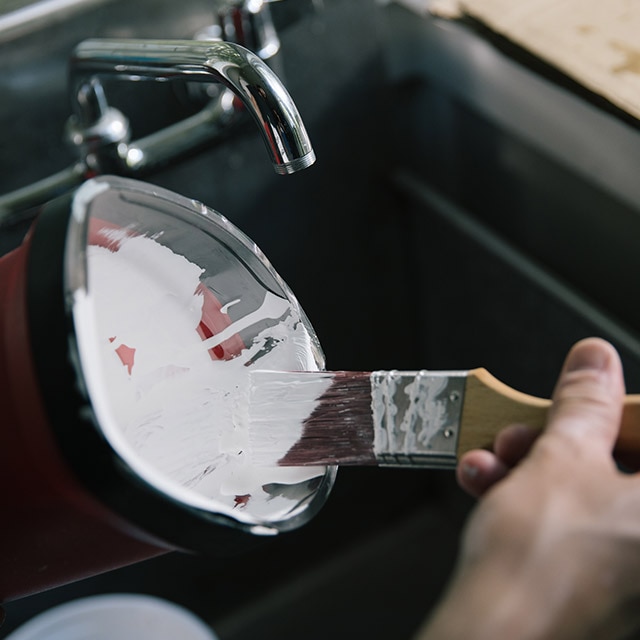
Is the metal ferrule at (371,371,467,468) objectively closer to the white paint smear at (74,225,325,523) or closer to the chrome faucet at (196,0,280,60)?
the white paint smear at (74,225,325,523)

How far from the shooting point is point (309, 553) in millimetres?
1053

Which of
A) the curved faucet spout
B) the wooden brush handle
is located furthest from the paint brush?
the curved faucet spout

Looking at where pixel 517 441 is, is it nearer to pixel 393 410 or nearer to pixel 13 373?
pixel 393 410

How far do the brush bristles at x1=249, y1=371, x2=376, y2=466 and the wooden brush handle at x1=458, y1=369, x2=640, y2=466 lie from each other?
0.17ft

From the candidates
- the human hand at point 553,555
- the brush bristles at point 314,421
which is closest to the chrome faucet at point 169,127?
the brush bristles at point 314,421

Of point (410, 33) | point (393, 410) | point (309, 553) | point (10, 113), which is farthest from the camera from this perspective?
point (309, 553)

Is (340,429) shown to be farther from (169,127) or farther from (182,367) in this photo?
(169,127)

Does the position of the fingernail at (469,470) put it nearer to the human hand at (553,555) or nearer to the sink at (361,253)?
the human hand at (553,555)

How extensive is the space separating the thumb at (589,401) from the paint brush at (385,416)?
0.04 feet

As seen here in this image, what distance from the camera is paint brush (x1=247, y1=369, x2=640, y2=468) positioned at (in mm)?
442

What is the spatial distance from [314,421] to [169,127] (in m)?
0.37

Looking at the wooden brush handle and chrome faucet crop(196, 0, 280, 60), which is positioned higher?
chrome faucet crop(196, 0, 280, 60)

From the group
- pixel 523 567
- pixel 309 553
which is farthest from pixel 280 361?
pixel 309 553

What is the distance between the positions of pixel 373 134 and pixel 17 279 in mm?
548
